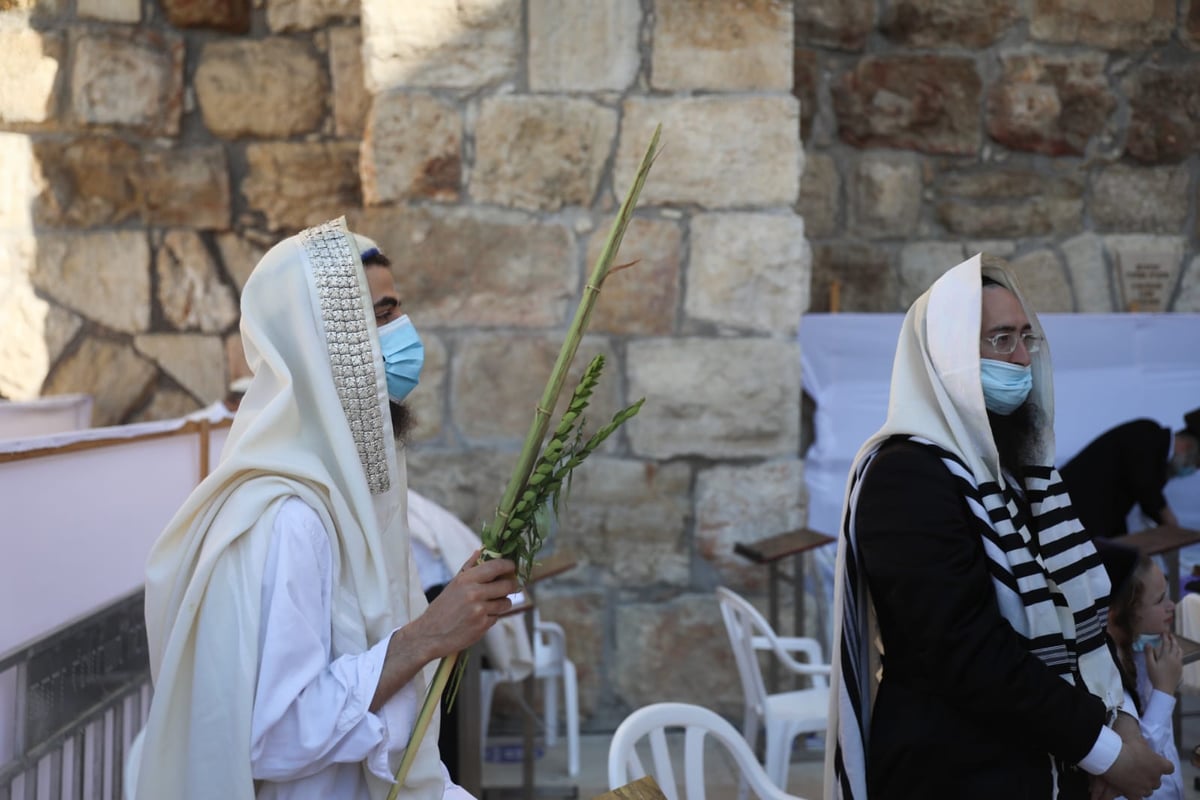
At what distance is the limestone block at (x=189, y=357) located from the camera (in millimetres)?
5098

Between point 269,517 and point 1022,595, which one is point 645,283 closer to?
point 1022,595

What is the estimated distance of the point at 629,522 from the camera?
13.3 feet

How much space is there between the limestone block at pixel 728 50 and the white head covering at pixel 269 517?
2535mm

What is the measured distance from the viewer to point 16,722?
2.04 m

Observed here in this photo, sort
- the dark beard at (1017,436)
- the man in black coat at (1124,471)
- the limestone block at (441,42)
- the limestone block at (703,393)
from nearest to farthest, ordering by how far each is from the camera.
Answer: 1. the dark beard at (1017,436)
2. the limestone block at (441,42)
3. the limestone block at (703,393)
4. the man in black coat at (1124,471)

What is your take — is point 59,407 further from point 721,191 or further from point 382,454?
point 382,454

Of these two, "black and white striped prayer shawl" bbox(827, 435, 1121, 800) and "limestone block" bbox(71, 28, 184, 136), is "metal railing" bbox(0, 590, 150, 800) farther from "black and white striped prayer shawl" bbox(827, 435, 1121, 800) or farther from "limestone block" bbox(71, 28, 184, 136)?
"limestone block" bbox(71, 28, 184, 136)

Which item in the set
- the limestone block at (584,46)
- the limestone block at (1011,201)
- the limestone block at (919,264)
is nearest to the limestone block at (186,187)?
the limestone block at (584,46)

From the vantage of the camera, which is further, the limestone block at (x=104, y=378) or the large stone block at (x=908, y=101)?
the large stone block at (x=908, y=101)

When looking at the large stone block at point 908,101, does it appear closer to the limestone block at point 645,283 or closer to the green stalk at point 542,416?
the limestone block at point 645,283

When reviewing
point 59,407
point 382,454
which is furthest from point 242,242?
point 382,454

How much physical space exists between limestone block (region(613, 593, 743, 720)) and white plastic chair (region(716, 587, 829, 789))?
405 mm

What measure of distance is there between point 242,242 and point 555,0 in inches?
78.2

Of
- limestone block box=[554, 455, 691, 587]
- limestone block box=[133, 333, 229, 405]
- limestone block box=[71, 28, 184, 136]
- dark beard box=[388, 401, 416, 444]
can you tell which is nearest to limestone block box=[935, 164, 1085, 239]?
limestone block box=[554, 455, 691, 587]
